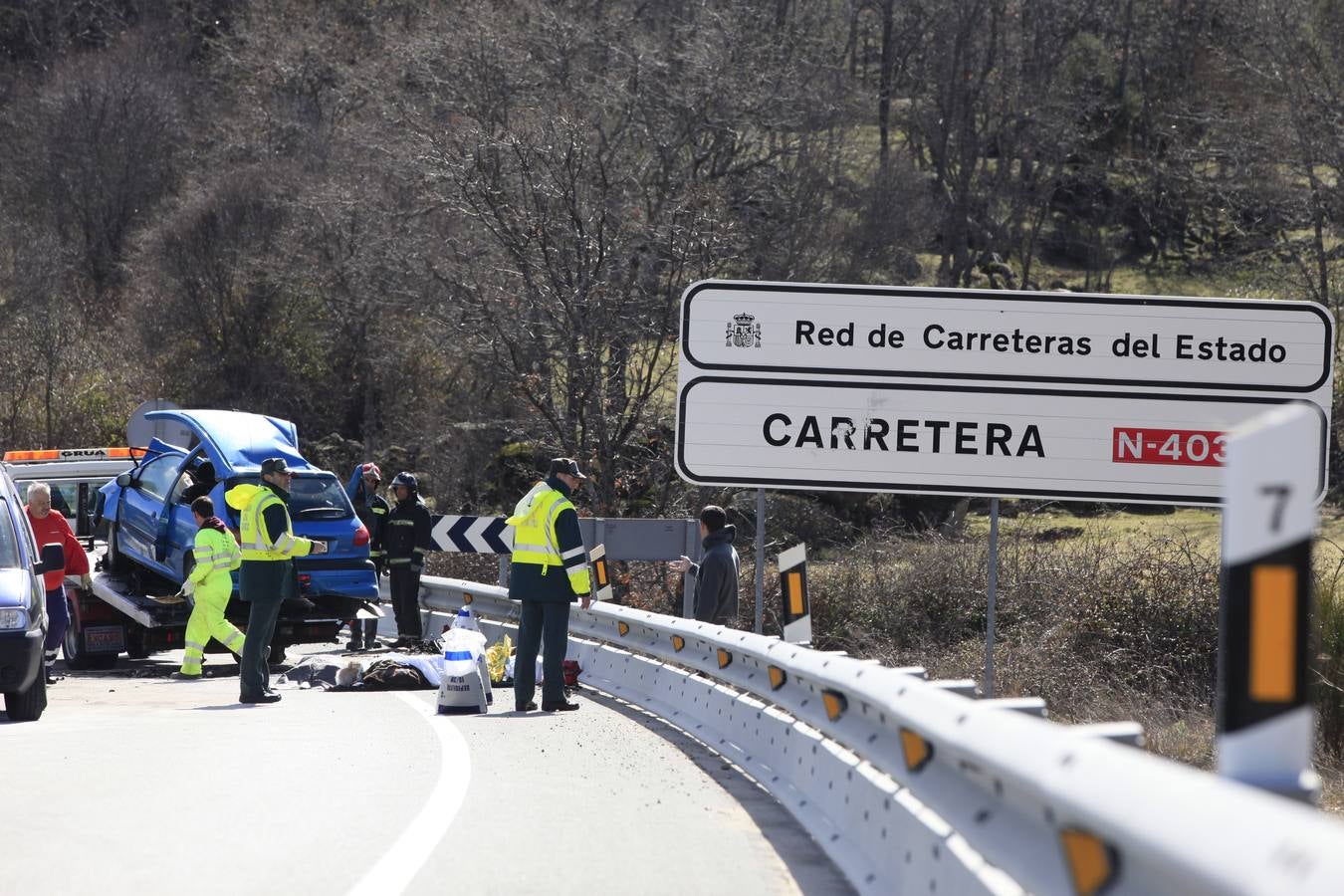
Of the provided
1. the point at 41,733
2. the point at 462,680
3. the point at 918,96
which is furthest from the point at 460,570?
the point at 918,96

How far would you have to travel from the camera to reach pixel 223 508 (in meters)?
17.6

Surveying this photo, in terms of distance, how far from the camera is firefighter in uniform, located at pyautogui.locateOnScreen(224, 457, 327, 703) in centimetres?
1377

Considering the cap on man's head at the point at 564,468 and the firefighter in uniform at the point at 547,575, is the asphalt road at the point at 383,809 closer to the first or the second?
the firefighter in uniform at the point at 547,575

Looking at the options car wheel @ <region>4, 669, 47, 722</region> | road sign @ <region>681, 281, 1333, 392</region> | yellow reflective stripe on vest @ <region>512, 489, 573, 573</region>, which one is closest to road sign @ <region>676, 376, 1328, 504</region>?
road sign @ <region>681, 281, 1333, 392</region>

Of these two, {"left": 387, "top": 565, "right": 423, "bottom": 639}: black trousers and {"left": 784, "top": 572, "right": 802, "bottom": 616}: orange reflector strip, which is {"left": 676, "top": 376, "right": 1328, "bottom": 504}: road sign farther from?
{"left": 387, "top": 565, "right": 423, "bottom": 639}: black trousers

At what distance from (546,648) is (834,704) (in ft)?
18.5

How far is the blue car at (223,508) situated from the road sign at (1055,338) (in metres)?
7.56

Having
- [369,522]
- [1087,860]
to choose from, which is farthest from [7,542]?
[1087,860]

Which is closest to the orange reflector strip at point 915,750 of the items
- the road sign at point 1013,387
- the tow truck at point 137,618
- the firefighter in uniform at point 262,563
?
the road sign at point 1013,387

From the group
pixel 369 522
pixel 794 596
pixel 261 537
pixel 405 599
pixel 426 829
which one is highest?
pixel 261 537

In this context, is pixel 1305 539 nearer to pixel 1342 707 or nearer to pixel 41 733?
pixel 41 733

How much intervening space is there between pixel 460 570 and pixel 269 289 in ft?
52.8

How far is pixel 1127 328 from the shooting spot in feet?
37.2

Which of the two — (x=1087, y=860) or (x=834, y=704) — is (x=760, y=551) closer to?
(x=834, y=704)
